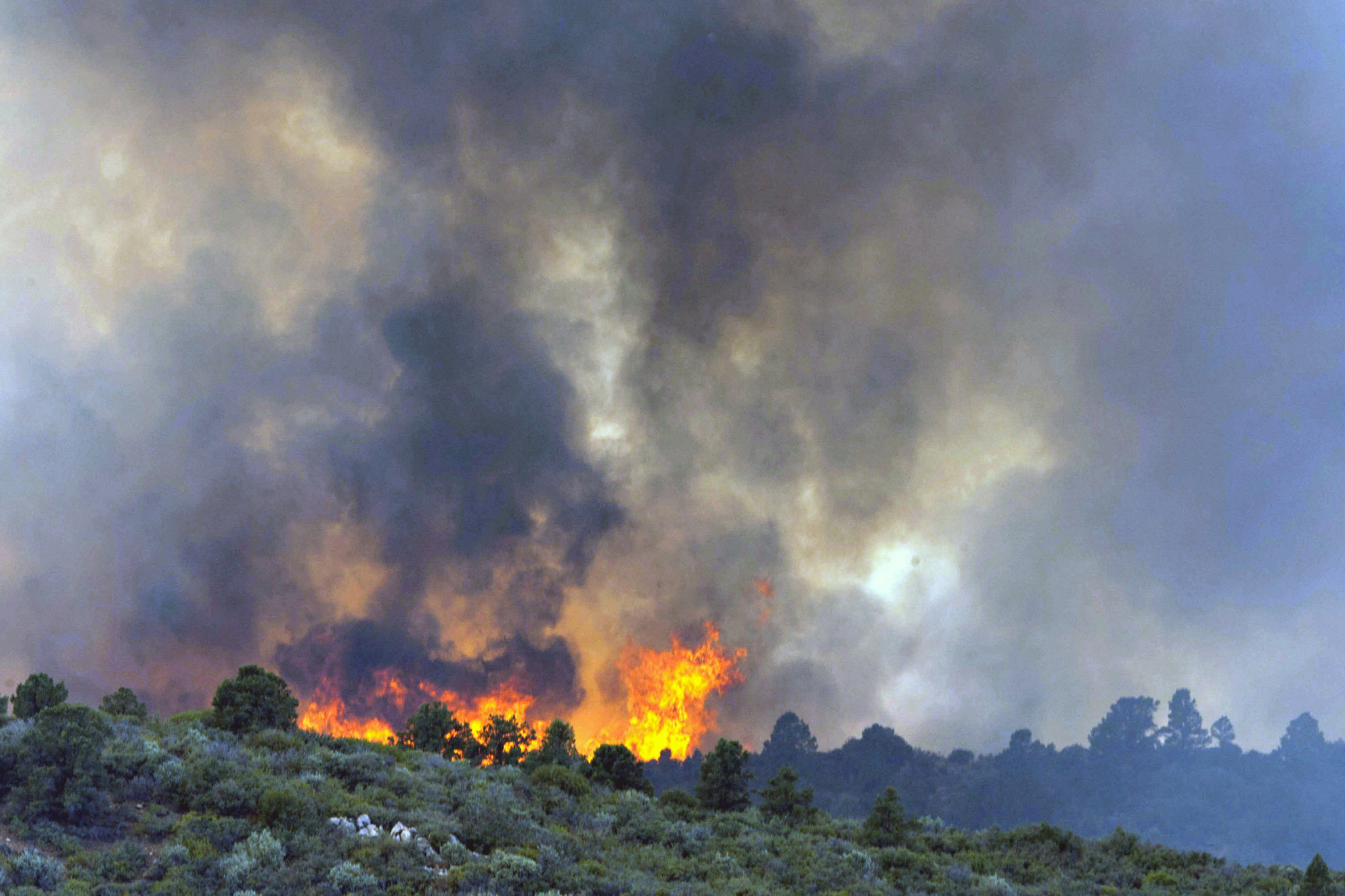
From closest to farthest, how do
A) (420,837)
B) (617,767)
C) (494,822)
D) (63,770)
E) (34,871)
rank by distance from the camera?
(34,871) < (63,770) < (420,837) < (494,822) < (617,767)

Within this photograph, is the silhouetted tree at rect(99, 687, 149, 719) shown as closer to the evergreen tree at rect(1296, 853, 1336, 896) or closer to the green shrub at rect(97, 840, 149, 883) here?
the green shrub at rect(97, 840, 149, 883)

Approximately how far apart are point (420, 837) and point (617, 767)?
73.2 ft

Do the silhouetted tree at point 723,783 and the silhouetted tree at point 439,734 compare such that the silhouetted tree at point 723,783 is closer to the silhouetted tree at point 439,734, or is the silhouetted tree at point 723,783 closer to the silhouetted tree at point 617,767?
the silhouetted tree at point 617,767

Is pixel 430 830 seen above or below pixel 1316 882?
above

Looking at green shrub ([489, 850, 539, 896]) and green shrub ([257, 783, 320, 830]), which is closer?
green shrub ([489, 850, 539, 896])

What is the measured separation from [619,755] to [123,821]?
29.0 metres

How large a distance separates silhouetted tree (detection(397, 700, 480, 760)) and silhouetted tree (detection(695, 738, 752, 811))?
18.1 m

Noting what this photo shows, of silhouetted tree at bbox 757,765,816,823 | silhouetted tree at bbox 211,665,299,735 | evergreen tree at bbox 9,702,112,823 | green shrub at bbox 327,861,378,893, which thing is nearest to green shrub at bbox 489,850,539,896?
green shrub at bbox 327,861,378,893

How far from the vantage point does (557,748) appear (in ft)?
182

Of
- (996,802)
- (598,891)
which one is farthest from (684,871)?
(996,802)

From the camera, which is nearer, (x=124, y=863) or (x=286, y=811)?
(x=124, y=863)

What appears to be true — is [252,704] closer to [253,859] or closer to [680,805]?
[253,859]

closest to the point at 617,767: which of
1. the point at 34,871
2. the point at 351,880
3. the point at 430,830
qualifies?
the point at 430,830

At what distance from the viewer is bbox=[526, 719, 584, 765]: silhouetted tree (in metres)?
54.8
